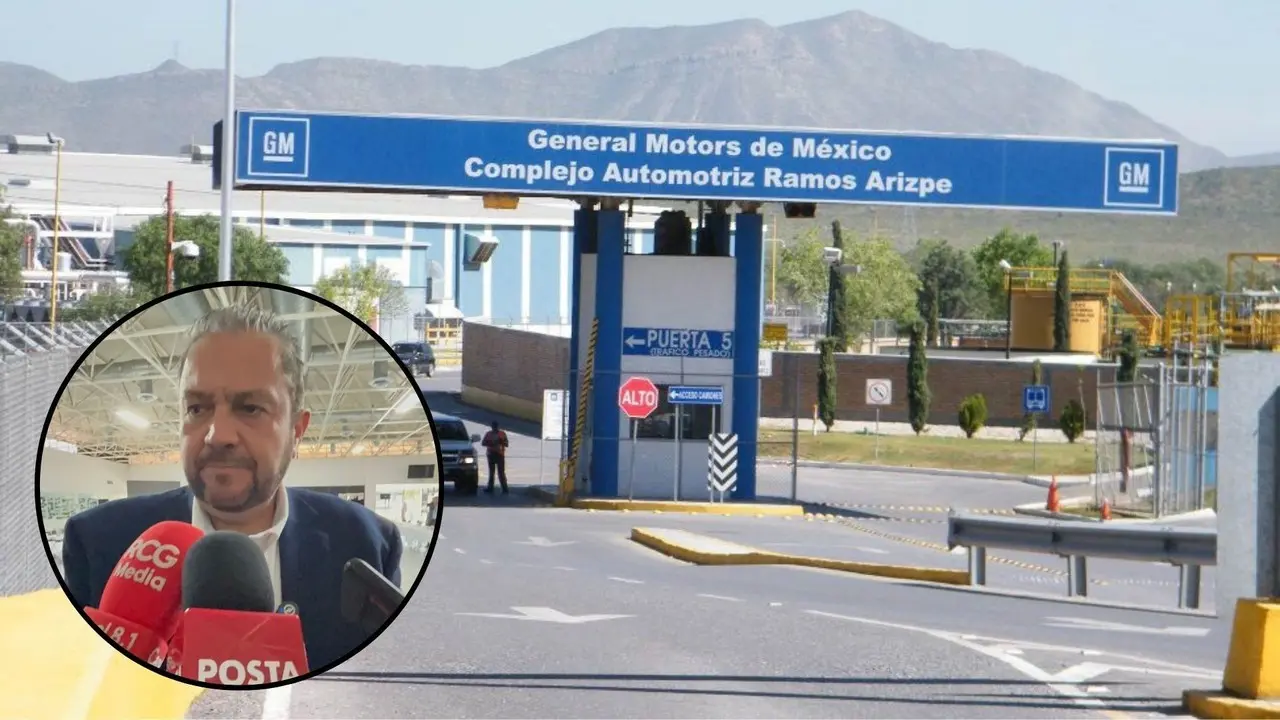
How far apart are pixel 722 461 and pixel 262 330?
32.9 metres

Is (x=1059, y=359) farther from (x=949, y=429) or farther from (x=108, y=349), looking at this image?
(x=108, y=349)

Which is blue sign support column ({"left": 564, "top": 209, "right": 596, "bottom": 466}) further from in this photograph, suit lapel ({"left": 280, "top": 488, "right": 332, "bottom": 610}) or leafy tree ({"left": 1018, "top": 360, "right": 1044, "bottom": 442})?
suit lapel ({"left": 280, "top": 488, "right": 332, "bottom": 610})

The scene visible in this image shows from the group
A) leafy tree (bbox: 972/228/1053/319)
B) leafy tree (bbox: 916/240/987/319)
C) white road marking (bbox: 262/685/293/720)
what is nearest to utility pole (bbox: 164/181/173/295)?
white road marking (bbox: 262/685/293/720)

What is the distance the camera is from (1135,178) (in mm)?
33750

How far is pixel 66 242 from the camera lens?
102 meters

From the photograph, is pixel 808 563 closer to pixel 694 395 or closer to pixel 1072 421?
pixel 694 395

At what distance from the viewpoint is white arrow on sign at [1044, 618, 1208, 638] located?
48.8 feet

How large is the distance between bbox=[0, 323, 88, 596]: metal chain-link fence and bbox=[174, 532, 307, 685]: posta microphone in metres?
8.29

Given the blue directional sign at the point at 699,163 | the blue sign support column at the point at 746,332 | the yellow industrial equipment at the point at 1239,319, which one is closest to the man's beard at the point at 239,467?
the blue directional sign at the point at 699,163

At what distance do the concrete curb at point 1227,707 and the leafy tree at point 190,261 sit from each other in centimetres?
5878

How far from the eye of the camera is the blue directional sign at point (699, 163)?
108 feet

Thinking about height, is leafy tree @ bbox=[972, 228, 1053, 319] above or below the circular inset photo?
above

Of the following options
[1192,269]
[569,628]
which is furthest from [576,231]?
[1192,269]

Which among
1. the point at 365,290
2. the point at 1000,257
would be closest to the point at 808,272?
the point at 1000,257
